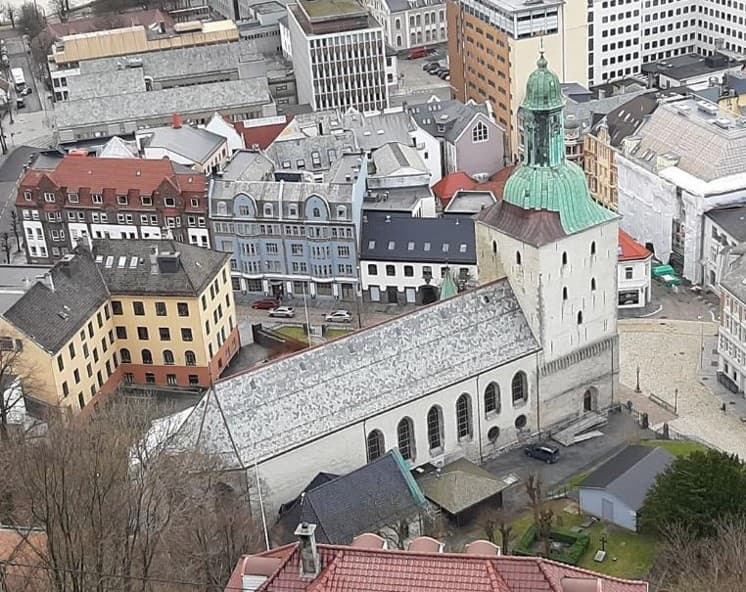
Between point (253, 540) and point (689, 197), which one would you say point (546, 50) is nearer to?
point (689, 197)

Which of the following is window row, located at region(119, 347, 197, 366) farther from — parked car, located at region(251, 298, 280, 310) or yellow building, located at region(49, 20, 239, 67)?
yellow building, located at region(49, 20, 239, 67)

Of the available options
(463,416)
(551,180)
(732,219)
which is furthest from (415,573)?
(732,219)

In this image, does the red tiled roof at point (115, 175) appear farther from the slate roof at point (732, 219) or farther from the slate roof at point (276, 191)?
the slate roof at point (732, 219)

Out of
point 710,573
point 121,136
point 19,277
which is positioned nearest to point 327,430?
point 710,573

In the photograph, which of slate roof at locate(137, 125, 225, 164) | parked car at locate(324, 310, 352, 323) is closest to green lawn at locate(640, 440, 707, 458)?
parked car at locate(324, 310, 352, 323)

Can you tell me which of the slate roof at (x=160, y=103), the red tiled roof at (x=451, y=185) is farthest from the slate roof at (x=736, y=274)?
the slate roof at (x=160, y=103)

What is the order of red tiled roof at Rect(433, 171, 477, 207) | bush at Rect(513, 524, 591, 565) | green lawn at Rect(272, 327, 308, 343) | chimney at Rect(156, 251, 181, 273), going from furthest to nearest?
red tiled roof at Rect(433, 171, 477, 207), green lawn at Rect(272, 327, 308, 343), chimney at Rect(156, 251, 181, 273), bush at Rect(513, 524, 591, 565)
